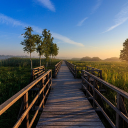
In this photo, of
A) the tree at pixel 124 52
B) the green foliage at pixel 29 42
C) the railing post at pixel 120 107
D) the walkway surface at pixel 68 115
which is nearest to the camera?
the railing post at pixel 120 107

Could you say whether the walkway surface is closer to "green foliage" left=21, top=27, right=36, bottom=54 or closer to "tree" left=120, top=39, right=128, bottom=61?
"green foliage" left=21, top=27, right=36, bottom=54

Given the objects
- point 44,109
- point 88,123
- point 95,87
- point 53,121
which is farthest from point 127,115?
point 44,109

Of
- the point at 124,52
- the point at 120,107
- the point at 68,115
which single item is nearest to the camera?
the point at 120,107

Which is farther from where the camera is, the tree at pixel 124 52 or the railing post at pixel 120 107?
the tree at pixel 124 52

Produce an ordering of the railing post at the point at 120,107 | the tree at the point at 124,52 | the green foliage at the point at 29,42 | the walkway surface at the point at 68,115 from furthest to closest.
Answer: the tree at the point at 124,52 < the green foliage at the point at 29,42 < the walkway surface at the point at 68,115 < the railing post at the point at 120,107

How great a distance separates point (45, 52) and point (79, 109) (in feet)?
59.7

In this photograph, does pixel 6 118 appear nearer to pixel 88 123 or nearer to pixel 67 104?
pixel 67 104

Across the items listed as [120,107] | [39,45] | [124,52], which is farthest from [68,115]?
[124,52]

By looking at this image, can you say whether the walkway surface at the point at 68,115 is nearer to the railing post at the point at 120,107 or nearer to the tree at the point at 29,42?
the railing post at the point at 120,107

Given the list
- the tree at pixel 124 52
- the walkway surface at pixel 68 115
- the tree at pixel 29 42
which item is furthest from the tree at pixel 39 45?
A: the tree at pixel 124 52

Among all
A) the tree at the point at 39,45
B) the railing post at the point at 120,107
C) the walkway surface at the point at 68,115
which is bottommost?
the walkway surface at the point at 68,115

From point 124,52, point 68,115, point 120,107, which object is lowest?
point 68,115

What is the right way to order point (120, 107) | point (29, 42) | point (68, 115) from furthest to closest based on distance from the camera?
point (29, 42) < point (68, 115) < point (120, 107)

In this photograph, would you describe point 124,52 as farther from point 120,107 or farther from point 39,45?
point 120,107
